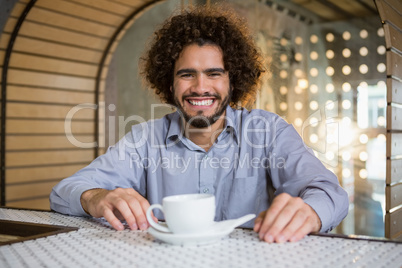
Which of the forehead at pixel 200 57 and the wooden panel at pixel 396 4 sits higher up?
the wooden panel at pixel 396 4

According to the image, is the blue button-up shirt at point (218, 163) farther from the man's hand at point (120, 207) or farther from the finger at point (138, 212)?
the finger at point (138, 212)

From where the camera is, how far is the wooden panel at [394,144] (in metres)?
2.22

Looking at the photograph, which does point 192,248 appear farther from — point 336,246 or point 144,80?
point 144,80

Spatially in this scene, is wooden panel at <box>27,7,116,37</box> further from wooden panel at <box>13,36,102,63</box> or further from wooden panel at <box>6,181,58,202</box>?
wooden panel at <box>6,181,58,202</box>

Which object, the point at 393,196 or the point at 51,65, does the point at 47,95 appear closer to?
the point at 51,65

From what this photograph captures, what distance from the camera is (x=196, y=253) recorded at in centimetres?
94

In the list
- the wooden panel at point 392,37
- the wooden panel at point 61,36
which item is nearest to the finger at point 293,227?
the wooden panel at point 392,37

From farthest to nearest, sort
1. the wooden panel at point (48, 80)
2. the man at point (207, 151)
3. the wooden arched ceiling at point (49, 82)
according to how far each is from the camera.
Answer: the wooden panel at point (48, 80) → the wooden arched ceiling at point (49, 82) → the man at point (207, 151)

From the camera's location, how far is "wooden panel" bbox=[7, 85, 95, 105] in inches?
150

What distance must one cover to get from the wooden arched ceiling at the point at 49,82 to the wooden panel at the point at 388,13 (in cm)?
232

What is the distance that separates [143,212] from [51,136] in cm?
325

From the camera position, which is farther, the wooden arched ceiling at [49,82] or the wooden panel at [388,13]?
the wooden arched ceiling at [49,82]

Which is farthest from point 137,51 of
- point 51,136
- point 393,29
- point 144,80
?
point 393,29

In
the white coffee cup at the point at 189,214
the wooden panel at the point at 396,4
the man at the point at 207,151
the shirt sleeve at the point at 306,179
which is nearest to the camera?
the white coffee cup at the point at 189,214
